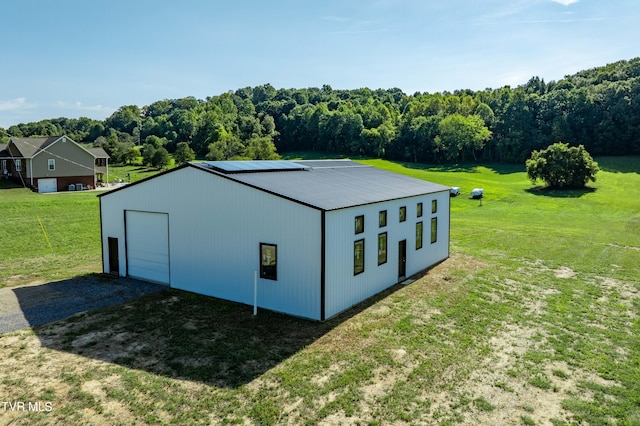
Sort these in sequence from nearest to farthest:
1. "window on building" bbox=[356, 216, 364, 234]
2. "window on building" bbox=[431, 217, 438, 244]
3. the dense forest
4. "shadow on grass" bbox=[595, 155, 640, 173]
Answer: "window on building" bbox=[356, 216, 364, 234], "window on building" bbox=[431, 217, 438, 244], "shadow on grass" bbox=[595, 155, 640, 173], the dense forest

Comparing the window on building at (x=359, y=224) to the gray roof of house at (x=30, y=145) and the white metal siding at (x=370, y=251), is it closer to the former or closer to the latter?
the white metal siding at (x=370, y=251)

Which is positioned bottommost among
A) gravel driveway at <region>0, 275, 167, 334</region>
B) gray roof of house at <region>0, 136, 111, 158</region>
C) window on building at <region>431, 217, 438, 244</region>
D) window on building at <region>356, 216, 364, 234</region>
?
gravel driveway at <region>0, 275, 167, 334</region>

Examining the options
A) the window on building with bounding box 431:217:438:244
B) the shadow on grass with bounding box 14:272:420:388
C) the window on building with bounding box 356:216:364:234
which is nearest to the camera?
the shadow on grass with bounding box 14:272:420:388

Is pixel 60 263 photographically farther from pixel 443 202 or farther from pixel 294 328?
pixel 443 202

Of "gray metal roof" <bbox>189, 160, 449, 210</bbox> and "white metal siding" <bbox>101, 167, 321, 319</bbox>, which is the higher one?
"gray metal roof" <bbox>189, 160, 449, 210</bbox>

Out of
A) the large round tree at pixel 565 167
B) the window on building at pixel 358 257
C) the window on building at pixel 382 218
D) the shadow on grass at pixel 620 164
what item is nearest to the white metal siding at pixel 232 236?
the window on building at pixel 358 257

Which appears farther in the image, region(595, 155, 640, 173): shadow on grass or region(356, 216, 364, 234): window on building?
region(595, 155, 640, 173): shadow on grass

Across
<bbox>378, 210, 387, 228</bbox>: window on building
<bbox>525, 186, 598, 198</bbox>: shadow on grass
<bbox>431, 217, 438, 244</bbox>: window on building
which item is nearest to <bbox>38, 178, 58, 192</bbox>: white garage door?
<bbox>431, 217, 438, 244</bbox>: window on building

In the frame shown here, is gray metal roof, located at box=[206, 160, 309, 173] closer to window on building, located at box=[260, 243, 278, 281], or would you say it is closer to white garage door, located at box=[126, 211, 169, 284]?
white garage door, located at box=[126, 211, 169, 284]
